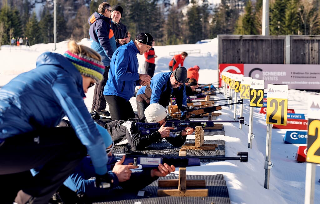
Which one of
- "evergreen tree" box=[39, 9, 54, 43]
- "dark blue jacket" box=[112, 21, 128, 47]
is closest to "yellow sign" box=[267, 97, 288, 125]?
"dark blue jacket" box=[112, 21, 128, 47]

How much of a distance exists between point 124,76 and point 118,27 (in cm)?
238

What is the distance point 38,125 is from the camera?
9.57 feet

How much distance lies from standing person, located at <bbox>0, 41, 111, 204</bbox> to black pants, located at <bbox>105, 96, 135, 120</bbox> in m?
2.98

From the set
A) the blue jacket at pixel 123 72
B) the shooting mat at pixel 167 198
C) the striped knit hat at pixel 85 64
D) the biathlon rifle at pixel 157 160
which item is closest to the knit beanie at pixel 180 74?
the blue jacket at pixel 123 72

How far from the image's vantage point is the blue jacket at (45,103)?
→ 2.77m

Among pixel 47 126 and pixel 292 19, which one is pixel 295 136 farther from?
pixel 292 19

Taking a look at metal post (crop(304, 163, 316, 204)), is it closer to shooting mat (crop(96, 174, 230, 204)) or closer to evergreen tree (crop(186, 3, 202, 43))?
shooting mat (crop(96, 174, 230, 204))

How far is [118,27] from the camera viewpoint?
26.3ft

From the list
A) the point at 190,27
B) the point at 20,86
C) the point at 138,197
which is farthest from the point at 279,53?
the point at 190,27

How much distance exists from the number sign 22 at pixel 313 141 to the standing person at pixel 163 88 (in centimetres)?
348

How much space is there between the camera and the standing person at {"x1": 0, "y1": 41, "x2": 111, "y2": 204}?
2.78 meters

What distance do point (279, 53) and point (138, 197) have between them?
17.7m

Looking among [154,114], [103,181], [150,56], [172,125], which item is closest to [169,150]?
Result: [172,125]

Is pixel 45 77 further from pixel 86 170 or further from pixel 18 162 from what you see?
pixel 86 170
